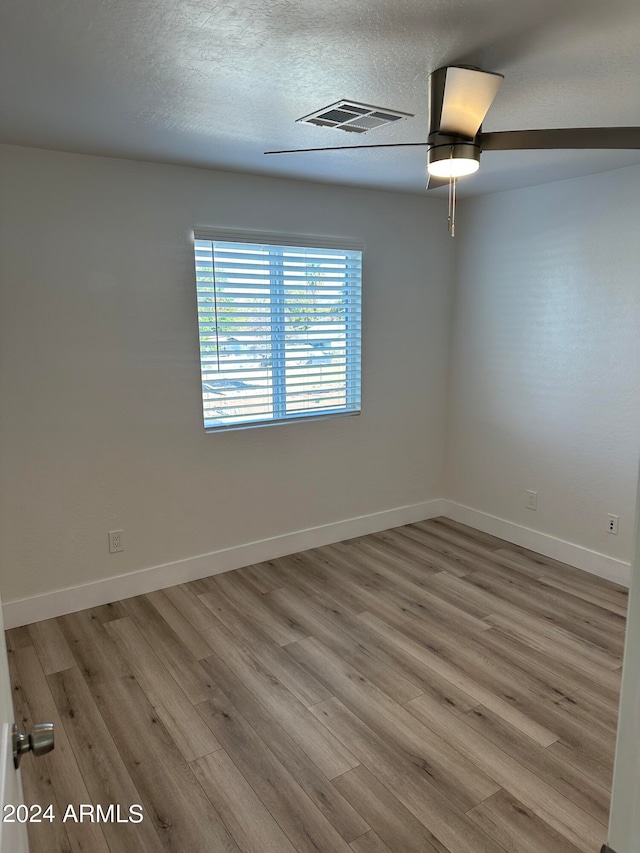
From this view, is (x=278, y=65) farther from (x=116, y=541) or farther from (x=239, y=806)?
(x=116, y=541)

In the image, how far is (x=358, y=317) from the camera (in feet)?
13.6

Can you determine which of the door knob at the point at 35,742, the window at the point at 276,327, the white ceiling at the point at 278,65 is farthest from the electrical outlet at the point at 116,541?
the door knob at the point at 35,742

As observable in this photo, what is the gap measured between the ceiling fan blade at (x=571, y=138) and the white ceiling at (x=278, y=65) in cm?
30

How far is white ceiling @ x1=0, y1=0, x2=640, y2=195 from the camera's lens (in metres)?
1.55

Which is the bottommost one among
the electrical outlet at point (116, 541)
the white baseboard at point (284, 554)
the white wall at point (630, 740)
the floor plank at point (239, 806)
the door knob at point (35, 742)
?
the floor plank at point (239, 806)

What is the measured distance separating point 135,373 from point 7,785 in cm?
267

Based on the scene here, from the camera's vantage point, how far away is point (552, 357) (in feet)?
12.6

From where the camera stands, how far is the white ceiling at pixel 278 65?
1552 millimetres

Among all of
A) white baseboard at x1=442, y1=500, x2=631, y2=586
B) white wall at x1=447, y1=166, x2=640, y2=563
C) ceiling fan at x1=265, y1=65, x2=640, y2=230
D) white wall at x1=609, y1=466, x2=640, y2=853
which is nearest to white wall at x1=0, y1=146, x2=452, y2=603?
white wall at x1=447, y1=166, x2=640, y2=563

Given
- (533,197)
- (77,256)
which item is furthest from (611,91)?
(77,256)

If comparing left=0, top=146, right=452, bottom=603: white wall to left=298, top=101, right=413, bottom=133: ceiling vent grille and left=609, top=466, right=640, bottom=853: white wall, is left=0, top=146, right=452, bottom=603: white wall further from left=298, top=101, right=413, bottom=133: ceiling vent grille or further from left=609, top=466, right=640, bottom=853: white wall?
left=609, top=466, right=640, bottom=853: white wall

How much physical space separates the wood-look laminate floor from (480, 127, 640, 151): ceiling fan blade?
204 cm

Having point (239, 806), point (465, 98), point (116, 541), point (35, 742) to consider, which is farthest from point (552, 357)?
point (35, 742)

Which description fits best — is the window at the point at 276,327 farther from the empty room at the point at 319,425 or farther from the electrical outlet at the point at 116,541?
the electrical outlet at the point at 116,541
